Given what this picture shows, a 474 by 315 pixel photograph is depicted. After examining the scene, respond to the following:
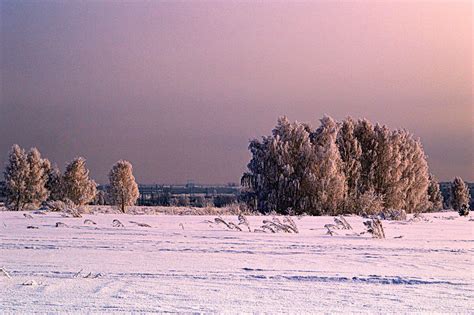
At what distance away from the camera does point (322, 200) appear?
28.2m

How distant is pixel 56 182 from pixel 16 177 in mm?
3232

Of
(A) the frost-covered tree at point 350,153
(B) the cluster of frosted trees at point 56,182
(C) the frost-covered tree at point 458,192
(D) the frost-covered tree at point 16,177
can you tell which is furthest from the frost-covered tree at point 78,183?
(C) the frost-covered tree at point 458,192

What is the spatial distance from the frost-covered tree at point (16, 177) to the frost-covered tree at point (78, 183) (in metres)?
3.06

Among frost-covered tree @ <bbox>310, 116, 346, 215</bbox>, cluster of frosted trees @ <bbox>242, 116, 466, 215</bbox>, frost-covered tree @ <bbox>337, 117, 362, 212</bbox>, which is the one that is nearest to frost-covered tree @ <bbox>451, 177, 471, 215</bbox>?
cluster of frosted trees @ <bbox>242, 116, 466, 215</bbox>

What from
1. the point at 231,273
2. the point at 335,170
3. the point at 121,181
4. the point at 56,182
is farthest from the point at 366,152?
the point at 231,273

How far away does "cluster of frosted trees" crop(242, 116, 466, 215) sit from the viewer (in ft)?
93.8

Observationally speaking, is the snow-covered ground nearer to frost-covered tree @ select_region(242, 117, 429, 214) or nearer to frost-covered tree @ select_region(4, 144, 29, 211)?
frost-covered tree @ select_region(242, 117, 429, 214)

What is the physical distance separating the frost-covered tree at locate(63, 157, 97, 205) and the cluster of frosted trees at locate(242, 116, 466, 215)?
1681cm

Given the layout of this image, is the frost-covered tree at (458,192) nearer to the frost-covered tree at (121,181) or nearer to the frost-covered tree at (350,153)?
the frost-covered tree at (350,153)

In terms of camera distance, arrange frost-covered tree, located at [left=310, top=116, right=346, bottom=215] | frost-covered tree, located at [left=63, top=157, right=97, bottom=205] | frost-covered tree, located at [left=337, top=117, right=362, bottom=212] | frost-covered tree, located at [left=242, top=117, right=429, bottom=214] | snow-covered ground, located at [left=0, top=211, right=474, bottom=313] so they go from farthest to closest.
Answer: frost-covered tree, located at [left=63, top=157, right=97, bottom=205], frost-covered tree, located at [left=337, top=117, right=362, bottom=212], frost-covered tree, located at [left=242, top=117, right=429, bottom=214], frost-covered tree, located at [left=310, top=116, right=346, bottom=215], snow-covered ground, located at [left=0, top=211, right=474, bottom=313]

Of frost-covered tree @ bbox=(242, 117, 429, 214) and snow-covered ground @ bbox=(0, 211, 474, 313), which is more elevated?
A: frost-covered tree @ bbox=(242, 117, 429, 214)

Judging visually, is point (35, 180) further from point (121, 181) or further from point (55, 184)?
point (121, 181)

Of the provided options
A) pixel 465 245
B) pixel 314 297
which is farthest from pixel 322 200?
pixel 314 297

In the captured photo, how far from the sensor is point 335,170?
29031 mm
